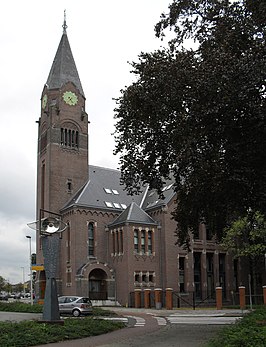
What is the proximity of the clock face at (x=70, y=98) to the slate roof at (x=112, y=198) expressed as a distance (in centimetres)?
821

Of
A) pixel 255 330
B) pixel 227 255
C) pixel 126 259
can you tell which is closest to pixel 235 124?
pixel 255 330

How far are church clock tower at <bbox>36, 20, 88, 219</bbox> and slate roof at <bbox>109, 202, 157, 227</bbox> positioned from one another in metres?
6.99

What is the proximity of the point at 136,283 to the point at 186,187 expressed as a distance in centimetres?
3100

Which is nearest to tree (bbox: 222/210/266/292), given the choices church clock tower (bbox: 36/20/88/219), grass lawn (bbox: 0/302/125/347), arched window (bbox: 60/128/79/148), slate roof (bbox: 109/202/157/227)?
slate roof (bbox: 109/202/157/227)

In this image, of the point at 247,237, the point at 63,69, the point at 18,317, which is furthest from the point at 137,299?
the point at 63,69

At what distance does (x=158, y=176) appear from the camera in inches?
811

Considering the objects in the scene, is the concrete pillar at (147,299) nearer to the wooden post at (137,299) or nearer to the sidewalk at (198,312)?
the wooden post at (137,299)

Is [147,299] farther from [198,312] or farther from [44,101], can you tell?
[44,101]

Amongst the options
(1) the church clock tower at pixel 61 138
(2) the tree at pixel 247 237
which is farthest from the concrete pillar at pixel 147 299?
(1) the church clock tower at pixel 61 138

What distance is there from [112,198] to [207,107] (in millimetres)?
41057

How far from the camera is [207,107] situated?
1648cm

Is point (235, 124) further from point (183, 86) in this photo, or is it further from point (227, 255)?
point (227, 255)

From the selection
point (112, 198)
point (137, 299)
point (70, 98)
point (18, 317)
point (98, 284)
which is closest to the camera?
point (18, 317)

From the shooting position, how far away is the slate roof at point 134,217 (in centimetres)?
5166
